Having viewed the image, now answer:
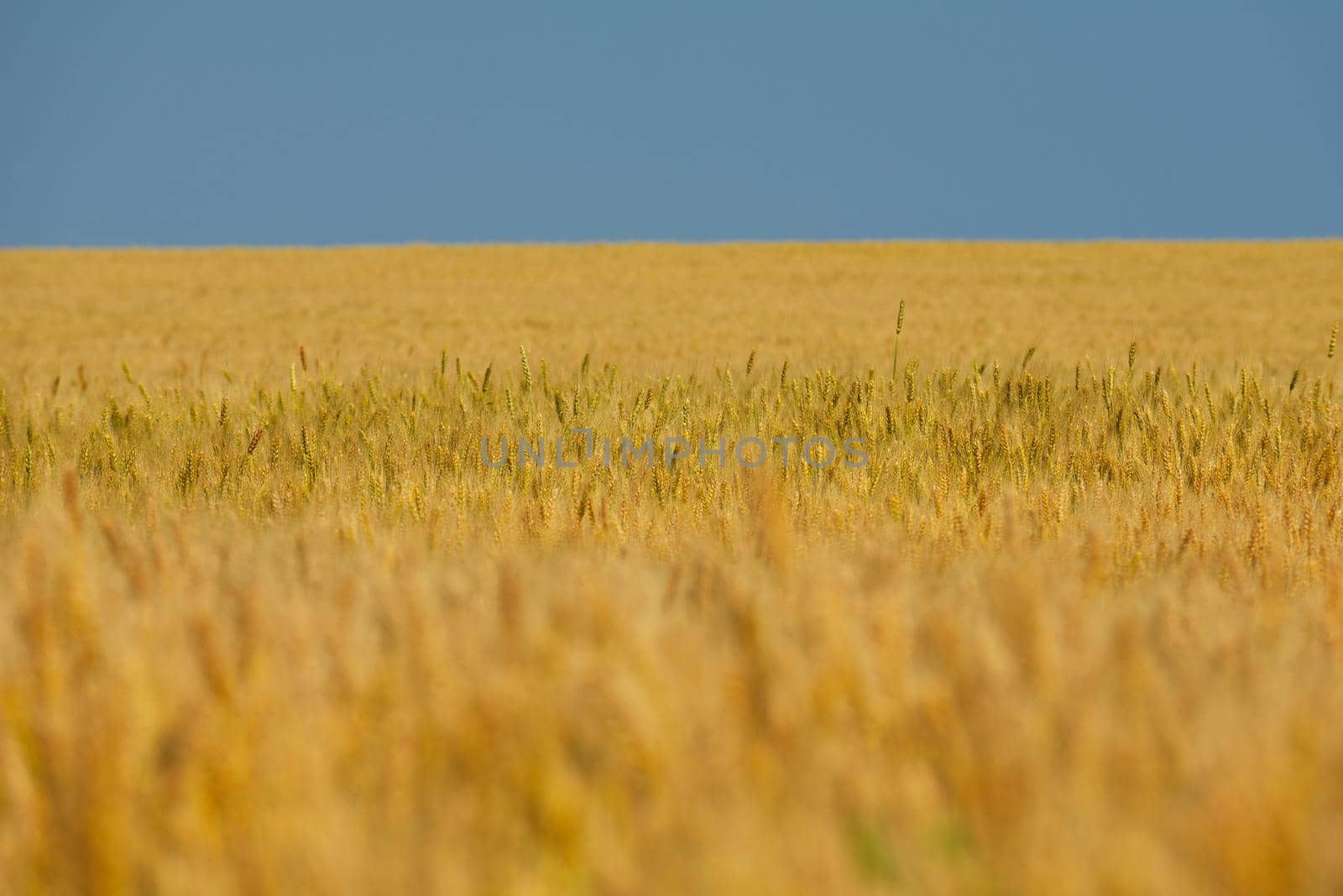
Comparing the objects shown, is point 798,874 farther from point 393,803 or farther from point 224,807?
point 224,807

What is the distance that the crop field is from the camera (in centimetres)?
75

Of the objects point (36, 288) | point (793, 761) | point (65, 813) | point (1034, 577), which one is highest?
point (36, 288)

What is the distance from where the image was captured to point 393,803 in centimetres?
85

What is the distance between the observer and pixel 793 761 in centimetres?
87

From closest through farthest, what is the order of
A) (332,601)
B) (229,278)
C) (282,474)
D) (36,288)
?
(332,601) → (282,474) → (36,288) → (229,278)

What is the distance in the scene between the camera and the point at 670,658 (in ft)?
3.23

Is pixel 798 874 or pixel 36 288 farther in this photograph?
pixel 36 288

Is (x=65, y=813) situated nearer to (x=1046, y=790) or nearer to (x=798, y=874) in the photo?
(x=798, y=874)

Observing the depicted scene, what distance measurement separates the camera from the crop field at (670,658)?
750 millimetres

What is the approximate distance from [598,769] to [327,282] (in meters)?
19.6

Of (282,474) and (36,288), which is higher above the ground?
(36,288)

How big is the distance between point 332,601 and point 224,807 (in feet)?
1.58

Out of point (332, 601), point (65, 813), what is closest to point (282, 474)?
point (332, 601)

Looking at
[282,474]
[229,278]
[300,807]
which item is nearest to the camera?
[300,807]
